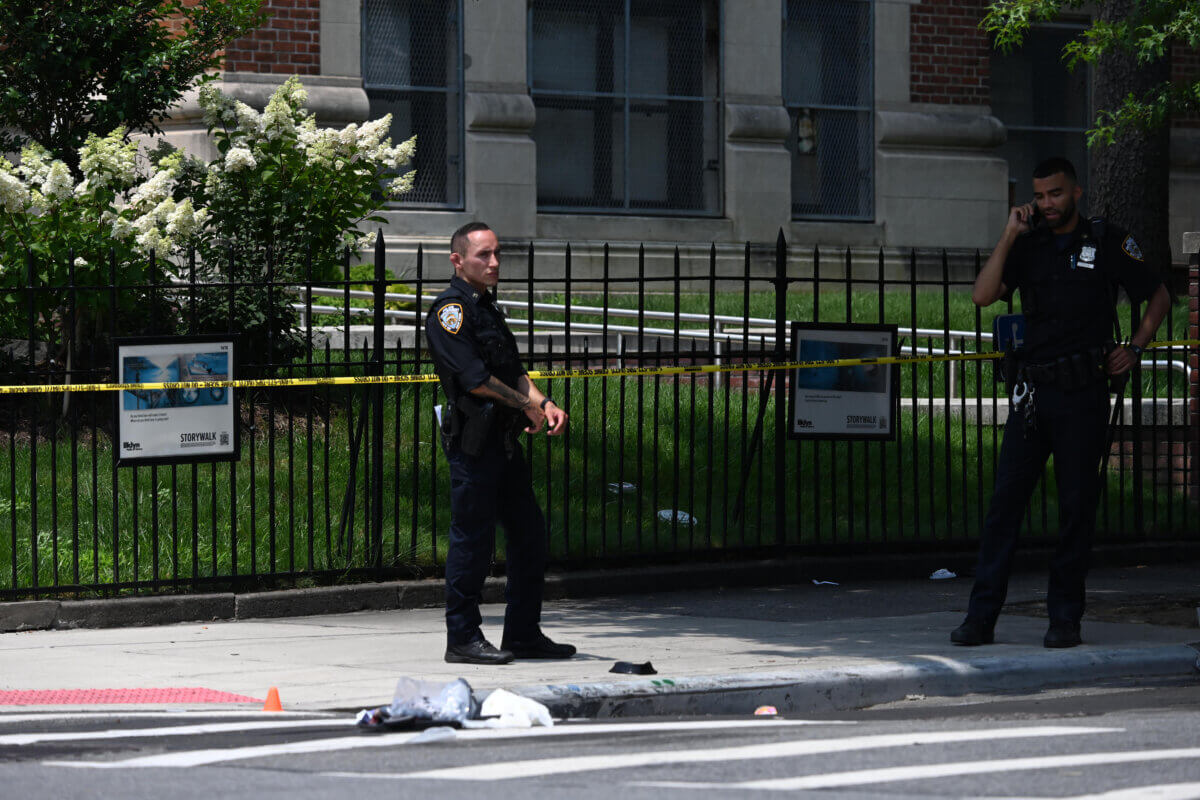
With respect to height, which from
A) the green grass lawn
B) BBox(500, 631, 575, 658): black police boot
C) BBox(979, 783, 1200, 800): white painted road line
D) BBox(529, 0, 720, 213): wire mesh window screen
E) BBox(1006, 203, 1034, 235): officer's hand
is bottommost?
BBox(500, 631, 575, 658): black police boot

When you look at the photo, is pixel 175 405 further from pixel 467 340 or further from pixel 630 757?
pixel 630 757

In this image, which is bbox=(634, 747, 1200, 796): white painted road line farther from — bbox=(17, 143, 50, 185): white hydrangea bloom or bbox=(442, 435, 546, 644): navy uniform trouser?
bbox=(17, 143, 50, 185): white hydrangea bloom

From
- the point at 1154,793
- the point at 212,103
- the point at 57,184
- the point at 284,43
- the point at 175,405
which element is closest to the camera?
the point at 1154,793

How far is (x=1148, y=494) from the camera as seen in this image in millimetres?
14086

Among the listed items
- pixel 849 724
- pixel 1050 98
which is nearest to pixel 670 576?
pixel 849 724

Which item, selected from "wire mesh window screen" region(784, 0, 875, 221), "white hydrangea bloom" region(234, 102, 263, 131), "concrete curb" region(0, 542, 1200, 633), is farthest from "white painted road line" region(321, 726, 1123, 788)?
"wire mesh window screen" region(784, 0, 875, 221)

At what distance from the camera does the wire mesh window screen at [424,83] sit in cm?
2075

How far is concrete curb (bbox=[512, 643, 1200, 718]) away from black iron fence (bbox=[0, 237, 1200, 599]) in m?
2.11

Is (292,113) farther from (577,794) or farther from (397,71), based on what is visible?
(577,794)

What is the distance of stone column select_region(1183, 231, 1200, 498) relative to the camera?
41.0 feet

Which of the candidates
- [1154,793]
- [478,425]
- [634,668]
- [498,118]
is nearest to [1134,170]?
[498,118]

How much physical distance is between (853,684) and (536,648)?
1.51 meters

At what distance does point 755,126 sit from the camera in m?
22.2

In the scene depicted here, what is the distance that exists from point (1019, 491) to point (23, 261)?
709 cm
